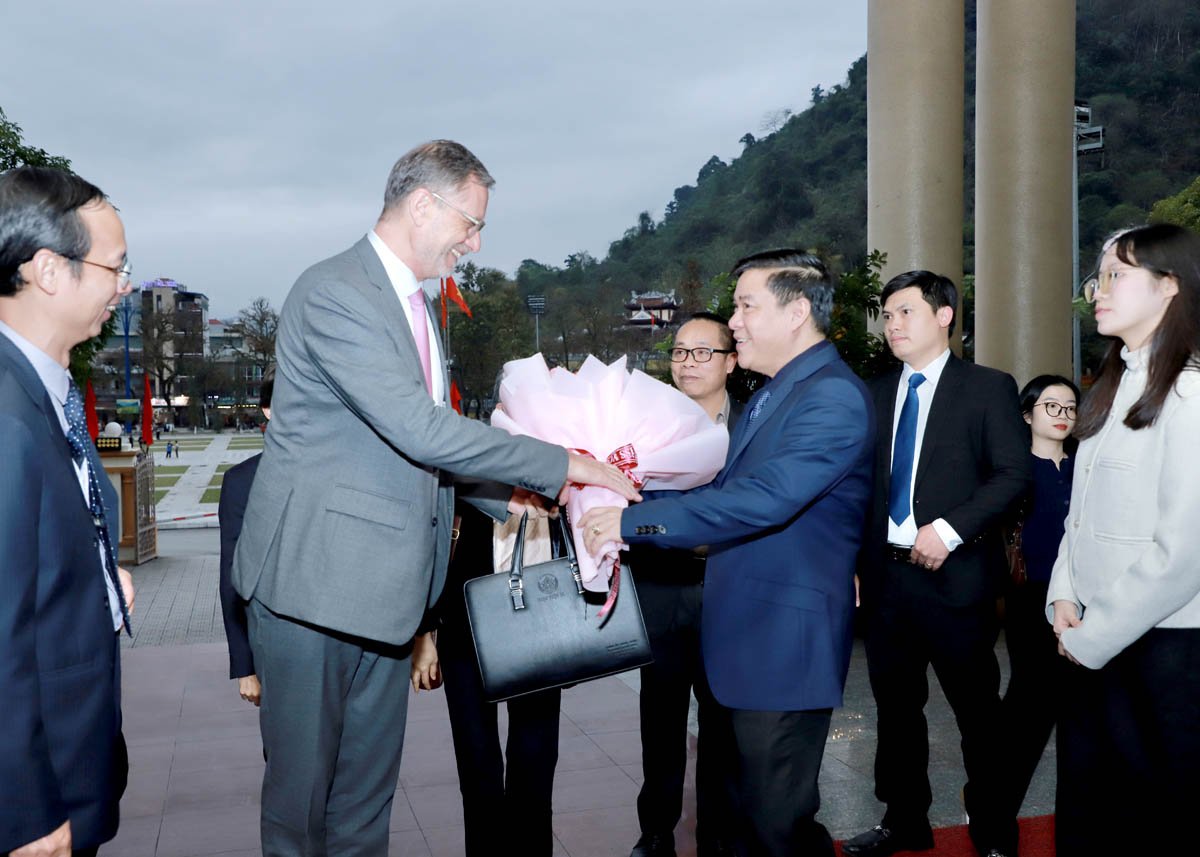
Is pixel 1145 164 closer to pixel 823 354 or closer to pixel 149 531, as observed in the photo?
pixel 149 531

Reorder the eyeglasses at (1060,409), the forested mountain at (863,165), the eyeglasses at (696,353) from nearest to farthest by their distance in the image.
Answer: the eyeglasses at (696,353) → the eyeglasses at (1060,409) → the forested mountain at (863,165)

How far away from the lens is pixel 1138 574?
218 cm

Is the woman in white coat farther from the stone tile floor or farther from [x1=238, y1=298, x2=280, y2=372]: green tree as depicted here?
[x1=238, y1=298, x2=280, y2=372]: green tree

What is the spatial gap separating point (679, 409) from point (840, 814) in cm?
199

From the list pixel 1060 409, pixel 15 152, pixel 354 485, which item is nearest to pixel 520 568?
pixel 354 485

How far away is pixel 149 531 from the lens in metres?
12.1

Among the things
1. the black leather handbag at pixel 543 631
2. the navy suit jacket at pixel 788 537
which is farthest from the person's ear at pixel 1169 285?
the black leather handbag at pixel 543 631

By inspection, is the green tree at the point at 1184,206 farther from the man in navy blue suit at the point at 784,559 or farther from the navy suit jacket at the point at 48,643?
the navy suit jacket at the point at 48,643

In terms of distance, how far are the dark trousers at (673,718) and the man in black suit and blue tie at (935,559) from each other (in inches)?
18.3

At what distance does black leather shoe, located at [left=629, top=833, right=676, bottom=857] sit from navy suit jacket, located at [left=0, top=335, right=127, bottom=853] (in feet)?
6.44

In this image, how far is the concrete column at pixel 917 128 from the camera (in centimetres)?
725

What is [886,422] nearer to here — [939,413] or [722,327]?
[939,413]

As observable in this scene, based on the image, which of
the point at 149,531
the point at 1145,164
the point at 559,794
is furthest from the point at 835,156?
the point at 559,794

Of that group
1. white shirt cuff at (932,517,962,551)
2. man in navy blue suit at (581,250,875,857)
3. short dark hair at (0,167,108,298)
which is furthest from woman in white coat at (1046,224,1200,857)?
short dark hair at (0,167,108,298)
